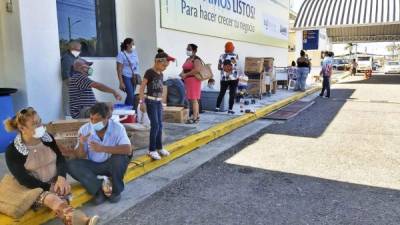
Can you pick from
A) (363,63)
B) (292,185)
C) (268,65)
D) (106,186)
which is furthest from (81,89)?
(363,63)

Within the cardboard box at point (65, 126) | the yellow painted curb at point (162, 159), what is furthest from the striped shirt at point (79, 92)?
the yellow painted curb at point (162, 159)

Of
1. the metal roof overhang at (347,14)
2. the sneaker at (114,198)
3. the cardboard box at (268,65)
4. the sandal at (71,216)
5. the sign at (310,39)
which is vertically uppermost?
the metal roof overhang at (347,14)

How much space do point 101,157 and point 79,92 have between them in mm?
1992

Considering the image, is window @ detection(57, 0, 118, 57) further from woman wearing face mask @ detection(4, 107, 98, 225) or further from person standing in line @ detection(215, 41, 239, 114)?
woman wearing face mask @ detection(4, 107, 98, 225)

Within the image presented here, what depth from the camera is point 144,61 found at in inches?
383

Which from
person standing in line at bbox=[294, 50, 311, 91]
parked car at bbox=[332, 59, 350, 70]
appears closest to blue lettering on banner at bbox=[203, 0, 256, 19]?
person standing in line at bbox=[294, 50, 311, 91]

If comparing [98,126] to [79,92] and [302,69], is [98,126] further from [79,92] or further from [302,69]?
[302,69]

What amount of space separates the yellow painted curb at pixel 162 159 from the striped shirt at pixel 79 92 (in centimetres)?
125

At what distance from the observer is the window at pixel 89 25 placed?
7.89 m

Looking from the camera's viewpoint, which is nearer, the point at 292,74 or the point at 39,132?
the point at 39,132

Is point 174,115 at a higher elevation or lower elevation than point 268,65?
lower

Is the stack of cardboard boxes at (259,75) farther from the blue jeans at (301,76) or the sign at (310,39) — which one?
the sign at (310,39)

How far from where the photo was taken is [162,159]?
19.8 ft

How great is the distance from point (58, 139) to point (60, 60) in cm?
231
